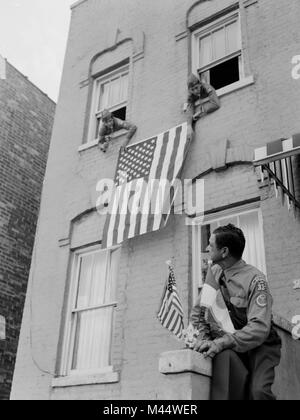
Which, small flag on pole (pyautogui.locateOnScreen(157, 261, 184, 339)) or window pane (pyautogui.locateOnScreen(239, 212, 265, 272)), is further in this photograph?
window pane (pyautogui.locateOnScreen(239, 212, 265, 272))

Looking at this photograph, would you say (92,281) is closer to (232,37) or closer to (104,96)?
(104,96)

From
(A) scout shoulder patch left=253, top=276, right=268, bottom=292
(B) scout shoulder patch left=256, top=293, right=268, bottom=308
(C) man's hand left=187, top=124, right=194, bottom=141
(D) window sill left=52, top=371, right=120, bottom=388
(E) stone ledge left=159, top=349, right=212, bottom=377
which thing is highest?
(C) man's hand left=187, top=124, right=194, bottom=141

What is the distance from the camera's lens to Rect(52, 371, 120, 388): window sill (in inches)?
275

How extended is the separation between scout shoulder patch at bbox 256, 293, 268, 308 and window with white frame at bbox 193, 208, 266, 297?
9.78ft

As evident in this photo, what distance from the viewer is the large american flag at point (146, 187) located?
752cm

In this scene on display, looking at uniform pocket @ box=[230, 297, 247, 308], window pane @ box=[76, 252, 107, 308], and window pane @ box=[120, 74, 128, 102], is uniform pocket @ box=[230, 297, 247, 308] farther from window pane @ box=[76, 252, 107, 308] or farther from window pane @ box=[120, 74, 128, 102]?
window pane @ box=[120, 74, 128, 102]

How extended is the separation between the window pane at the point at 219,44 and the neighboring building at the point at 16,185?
19.8 feet

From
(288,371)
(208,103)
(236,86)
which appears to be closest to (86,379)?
(288,371)

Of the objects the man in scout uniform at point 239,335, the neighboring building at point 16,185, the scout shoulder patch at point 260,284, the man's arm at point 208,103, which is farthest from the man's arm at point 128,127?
the scout shoulder patch at point 260,284

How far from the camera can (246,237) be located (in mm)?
6836

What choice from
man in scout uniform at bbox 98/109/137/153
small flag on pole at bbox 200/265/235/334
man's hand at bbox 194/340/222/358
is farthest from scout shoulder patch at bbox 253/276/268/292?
man in scout uniform at bbox 98/109/137/153

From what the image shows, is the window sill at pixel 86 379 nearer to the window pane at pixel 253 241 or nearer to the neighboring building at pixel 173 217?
the neighboring building at pixel 173 217

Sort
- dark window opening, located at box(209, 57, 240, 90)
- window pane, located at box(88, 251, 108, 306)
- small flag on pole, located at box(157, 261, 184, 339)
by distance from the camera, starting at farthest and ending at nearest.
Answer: dark window opening, located at box(209, 57, 240, 90) < window pane, located at box(88, 251, 108, 306) < small flag on pole, located at box(157, 261, 184, 339)
